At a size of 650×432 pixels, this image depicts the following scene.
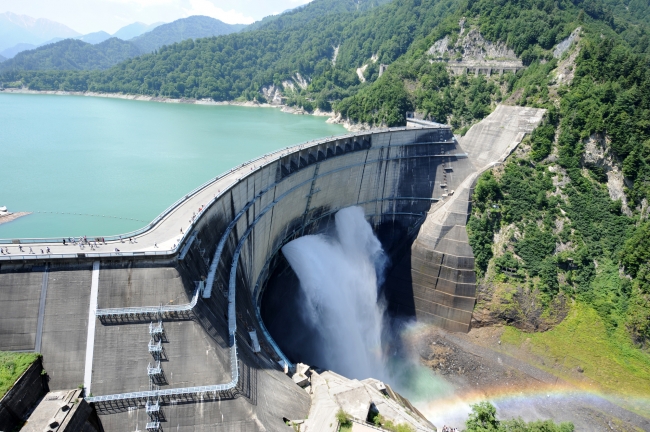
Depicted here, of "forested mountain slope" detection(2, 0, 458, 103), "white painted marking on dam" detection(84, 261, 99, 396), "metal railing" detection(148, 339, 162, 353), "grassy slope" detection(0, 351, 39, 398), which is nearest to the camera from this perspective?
"grassy slope" detection(0, 351, 39, 398)

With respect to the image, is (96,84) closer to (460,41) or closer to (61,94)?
(61,94)

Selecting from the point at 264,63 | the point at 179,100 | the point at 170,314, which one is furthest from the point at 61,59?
the point at 170,314

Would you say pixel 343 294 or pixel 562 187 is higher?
pixel 562 187

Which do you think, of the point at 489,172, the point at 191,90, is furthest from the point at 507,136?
the point at 191,90

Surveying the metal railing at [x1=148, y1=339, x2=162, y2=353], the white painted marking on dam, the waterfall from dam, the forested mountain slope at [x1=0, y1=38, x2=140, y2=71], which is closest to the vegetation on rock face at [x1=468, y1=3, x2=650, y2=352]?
the waterfall from dam

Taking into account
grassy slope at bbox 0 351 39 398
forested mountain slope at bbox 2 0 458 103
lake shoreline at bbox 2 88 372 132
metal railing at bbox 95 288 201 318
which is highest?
forested mountain slope at bbox 2 0 458 103

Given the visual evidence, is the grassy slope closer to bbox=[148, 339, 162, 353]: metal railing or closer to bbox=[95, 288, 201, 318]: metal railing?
bbox=[95, 288, 201, 318]: metal railing

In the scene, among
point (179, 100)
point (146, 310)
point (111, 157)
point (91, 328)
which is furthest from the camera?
point (179, 100)

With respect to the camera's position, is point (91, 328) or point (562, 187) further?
point (562, 187)

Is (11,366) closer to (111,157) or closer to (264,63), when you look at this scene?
(111,157)
